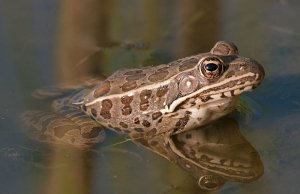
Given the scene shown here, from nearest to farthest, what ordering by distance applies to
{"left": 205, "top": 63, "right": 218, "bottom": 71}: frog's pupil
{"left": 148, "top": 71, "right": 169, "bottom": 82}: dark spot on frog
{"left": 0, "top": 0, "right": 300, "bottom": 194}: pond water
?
1. {"left": 0, "top": 0, "right": 300, "bottom": 194}: pond water
2. {"left": 205, "top": 63, "right": 218, "bottom": 71}: frog's pupil
3. {"left": 148, "top": 71, "right": 169, "bottom": 82}: dark spot on frog

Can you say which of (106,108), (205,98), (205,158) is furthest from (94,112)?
(205,158)

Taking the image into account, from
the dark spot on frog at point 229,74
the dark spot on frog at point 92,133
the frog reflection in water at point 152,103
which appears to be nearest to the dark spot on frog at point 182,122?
the frog reflection in water at point 152,103

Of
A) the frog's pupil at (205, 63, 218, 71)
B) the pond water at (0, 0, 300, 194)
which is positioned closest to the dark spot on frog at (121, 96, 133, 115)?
the pond water at (0, 0, 300, 194)

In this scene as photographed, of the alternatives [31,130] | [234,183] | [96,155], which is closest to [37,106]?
[31,130]

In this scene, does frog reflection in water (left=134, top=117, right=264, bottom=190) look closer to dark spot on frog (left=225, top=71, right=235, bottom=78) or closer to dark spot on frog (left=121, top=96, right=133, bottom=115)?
dark spot on frog (left=121, top=96, right=133, bottom=115)

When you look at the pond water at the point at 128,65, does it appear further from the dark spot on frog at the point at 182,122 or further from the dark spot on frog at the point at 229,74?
the dark spot on frog at the point at 229,74

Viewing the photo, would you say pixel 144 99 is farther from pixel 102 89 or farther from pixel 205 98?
pixel 205 98

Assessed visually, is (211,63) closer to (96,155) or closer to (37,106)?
(96,155)
